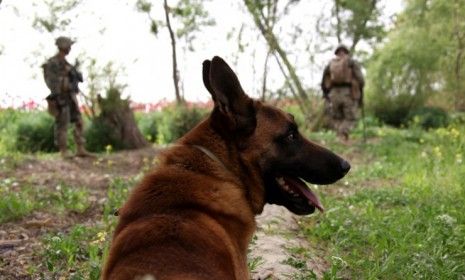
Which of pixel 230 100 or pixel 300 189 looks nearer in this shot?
pixel 230 100

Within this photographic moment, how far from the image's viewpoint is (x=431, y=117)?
61.7 feet

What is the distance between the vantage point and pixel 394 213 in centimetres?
576

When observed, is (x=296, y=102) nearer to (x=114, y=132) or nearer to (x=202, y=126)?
(x=114, y=132)

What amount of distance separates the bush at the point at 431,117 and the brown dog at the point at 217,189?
640 inches

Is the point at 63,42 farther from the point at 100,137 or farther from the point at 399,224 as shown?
the point at 399,224

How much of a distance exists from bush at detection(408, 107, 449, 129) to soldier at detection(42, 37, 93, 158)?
11502mm

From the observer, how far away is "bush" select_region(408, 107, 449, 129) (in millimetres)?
18531

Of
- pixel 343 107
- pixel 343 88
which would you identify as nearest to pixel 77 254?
pixel 343 88

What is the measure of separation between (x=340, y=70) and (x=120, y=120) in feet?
18.1

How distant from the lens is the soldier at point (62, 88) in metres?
10.3

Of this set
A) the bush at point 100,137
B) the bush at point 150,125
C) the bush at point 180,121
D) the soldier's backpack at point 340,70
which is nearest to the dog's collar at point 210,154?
the bush at point 100,137

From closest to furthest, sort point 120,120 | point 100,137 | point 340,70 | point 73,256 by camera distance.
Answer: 1. point 73,256
2. point 120,120
3. point 100,137
4. point 340,70

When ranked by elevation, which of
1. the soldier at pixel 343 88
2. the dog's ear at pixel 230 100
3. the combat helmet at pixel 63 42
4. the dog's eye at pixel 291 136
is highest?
the combat helmet at pixel 63 42

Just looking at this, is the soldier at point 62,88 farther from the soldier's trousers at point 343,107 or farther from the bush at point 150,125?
the soldier's trousers at point 343,107
